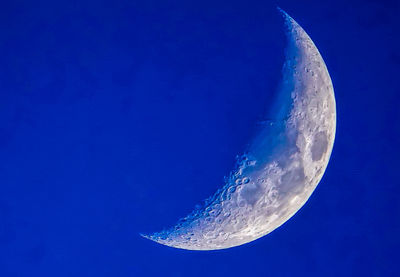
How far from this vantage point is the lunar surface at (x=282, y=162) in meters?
2.70

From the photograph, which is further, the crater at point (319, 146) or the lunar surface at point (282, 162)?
the crater at point (319, 146)

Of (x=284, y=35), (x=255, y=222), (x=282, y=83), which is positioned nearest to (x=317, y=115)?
(x=282, y=83)

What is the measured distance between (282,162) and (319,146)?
350 mm

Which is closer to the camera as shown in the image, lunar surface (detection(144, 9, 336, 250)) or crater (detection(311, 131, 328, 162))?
lunar surface (detection(144, 9, 336, 250))

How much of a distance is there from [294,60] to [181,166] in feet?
3.29

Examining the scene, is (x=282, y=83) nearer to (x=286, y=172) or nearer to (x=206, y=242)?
(x=286, y=172)

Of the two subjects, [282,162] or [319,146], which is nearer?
[282,162]

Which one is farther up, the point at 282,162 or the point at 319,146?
the point at 319,146

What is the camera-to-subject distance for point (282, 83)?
106 inches

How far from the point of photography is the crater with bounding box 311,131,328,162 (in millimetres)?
2875

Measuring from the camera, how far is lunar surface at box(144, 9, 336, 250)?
2.70 meters

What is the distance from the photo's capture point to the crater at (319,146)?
288cm

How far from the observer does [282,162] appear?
8.98ft

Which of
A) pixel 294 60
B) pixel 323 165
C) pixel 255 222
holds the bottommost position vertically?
pixel 255 222
